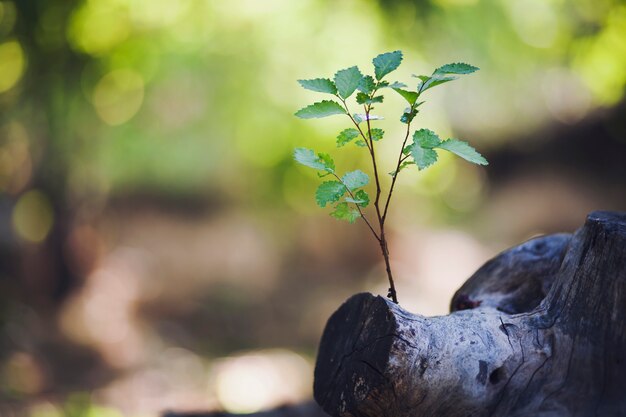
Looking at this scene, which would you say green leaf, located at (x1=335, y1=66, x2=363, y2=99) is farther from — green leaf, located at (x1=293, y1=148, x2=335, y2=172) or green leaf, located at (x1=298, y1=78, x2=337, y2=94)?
green leaf, located at (x1=293, y1=148, x2=335, y2=172)

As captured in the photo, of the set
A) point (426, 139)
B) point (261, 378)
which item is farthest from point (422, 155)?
point (261, 378)

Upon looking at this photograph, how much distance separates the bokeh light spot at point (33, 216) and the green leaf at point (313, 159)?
20.6 feet

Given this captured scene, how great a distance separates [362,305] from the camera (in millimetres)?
1949

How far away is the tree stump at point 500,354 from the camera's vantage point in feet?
5.93

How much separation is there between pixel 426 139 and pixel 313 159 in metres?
0.30

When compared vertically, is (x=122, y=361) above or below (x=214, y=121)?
below

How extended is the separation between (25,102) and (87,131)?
2.16ft

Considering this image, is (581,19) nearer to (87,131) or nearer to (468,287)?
(87,131)

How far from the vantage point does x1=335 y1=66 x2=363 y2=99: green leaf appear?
1.99 meters

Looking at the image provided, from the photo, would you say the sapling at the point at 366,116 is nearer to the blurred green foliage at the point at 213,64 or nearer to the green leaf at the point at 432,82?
the green leaf at the point at 432,82

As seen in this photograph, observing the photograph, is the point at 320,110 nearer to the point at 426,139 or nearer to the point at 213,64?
the point at 426,139

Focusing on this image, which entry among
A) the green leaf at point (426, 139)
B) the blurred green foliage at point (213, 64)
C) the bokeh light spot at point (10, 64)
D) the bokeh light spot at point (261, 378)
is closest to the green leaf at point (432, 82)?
the green leaf at point (426, 139)

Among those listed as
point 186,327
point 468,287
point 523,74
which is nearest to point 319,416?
point 468,287

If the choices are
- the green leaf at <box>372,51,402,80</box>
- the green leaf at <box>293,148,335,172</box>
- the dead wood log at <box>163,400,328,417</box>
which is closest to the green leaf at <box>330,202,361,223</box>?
the green leaf at <box>293,148,335,172</box>
